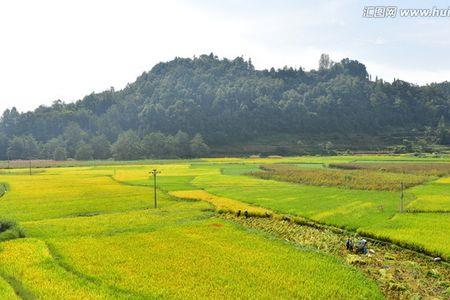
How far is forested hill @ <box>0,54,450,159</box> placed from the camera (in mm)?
120688

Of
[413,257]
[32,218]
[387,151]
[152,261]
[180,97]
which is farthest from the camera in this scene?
[180,97]

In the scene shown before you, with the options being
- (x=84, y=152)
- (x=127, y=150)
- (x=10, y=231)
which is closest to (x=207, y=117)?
(x=127, y=150)

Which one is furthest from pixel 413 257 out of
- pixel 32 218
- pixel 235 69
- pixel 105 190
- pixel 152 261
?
pixel 235 69

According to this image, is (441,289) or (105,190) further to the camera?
(105,190)

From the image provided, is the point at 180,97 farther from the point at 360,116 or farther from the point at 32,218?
the point at 32,218

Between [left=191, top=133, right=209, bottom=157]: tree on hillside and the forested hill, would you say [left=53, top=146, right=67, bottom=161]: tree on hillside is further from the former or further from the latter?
[left=191, top=133, right=209, bottom=157]: tree on hillside

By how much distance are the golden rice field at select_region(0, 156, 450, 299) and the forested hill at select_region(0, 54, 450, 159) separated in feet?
249

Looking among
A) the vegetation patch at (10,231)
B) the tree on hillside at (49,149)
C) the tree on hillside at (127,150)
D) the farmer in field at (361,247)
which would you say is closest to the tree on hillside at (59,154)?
the tree on hillside at (49,149)

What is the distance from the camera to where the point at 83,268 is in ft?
59.4

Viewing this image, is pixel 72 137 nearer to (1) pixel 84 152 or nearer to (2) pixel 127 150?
(1) pixel 84 152

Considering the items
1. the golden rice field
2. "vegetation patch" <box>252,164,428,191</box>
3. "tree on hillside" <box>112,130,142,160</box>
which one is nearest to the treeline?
"tree on hillside" <box>112,130,142,160</box>

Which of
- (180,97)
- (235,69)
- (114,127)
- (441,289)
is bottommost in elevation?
(441,289)

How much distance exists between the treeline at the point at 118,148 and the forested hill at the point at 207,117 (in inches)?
10.0

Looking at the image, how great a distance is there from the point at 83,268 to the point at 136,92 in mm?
152898
